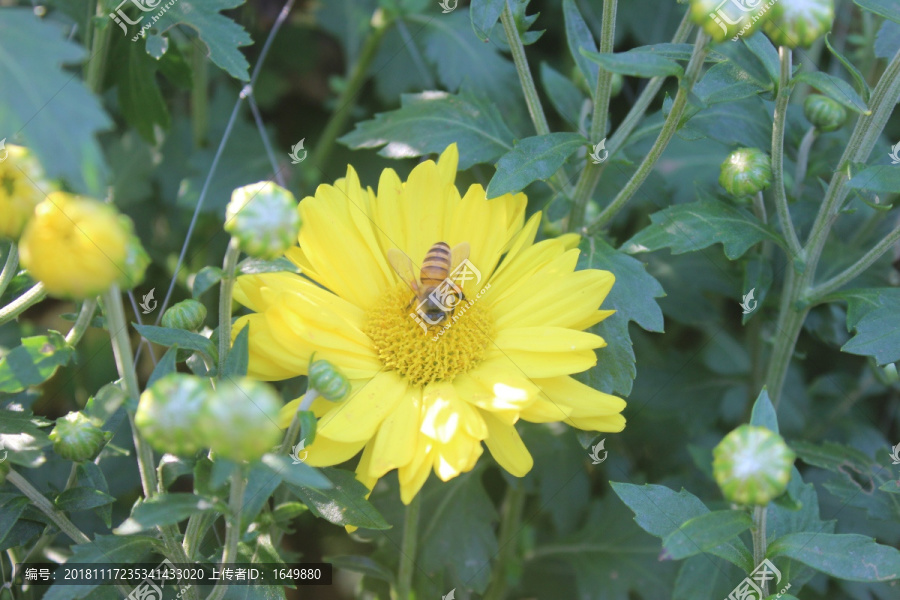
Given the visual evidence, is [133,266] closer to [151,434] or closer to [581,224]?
[151,434]

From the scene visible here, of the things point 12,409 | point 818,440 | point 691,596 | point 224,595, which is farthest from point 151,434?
point 818,440

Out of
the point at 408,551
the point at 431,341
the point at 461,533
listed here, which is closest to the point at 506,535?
the point at 461,533

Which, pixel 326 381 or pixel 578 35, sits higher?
pixel 578 35

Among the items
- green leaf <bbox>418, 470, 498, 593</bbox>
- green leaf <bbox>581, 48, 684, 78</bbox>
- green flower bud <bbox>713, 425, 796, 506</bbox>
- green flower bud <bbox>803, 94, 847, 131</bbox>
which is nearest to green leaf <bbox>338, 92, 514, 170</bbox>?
green leaf <bbox>581, 48, 684, 78</bbox>

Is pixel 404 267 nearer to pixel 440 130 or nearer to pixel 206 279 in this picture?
pixel 440 130

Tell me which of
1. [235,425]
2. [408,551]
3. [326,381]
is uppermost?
[235,425]

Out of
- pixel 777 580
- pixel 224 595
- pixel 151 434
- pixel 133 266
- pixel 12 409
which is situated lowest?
pixel 777 580

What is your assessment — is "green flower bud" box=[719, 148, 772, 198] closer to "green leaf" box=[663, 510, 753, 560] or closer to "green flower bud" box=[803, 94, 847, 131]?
"green flower bud" box=[803, 94, 847, 131]
